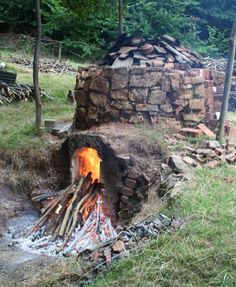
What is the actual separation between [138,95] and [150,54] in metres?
1.76

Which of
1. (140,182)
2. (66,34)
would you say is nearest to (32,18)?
(66,34)

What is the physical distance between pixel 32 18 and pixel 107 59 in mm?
13680

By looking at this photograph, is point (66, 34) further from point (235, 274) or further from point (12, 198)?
point (235, 274)

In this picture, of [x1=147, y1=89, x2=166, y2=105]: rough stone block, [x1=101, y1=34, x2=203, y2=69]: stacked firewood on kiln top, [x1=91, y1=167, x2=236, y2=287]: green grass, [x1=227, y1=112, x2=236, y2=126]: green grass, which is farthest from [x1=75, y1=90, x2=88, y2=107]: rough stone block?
[x1=91, y1=167, x2=236, y2=287]: green grass

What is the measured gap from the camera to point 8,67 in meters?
14.7

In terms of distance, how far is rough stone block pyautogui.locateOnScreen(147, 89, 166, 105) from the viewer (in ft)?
25.7

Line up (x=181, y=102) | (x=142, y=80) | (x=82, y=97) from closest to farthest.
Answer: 1. (x=142, y=80)
2. (x=181, y=102)
3. (x=82, y=97)

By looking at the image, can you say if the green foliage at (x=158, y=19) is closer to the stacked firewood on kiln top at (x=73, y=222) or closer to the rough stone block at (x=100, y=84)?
the rough stone block at (x=100, y=84)

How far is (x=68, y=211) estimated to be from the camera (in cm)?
651

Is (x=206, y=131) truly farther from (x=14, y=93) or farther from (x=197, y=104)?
(x=14, y=93)

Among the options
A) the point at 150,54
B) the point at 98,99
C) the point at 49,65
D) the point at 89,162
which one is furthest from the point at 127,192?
the point at 49,65

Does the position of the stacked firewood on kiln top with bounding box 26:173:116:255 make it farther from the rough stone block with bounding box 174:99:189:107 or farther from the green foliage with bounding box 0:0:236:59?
the green foliage with bounding box 0:0:236:59

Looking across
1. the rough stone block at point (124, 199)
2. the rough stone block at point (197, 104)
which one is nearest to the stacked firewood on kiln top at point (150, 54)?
the rough stone block at point (197, 104)

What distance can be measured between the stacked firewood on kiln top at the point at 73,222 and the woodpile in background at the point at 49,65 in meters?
9.34
